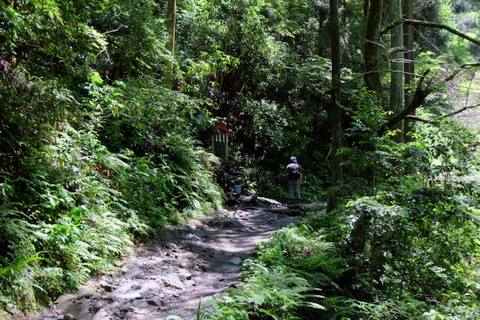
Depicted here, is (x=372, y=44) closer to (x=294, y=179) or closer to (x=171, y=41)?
(x=171, y=41)

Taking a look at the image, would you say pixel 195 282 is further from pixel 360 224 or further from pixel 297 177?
pixel 297 177

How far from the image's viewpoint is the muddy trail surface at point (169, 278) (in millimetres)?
4590

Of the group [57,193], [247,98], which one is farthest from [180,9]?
[57,193]

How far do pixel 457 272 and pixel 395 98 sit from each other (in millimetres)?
5701

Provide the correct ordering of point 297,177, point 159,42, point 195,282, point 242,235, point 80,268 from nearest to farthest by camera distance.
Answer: point 80,268 → point 195,282 → point 242,235 → point 159,42 → point 297,177

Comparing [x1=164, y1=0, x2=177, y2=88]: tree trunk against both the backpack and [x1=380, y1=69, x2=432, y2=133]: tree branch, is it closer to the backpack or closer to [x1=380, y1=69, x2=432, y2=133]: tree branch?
the backpack

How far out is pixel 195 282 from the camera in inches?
247

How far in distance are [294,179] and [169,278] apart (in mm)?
10039

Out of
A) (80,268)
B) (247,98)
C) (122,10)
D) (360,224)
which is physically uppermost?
(122,10)

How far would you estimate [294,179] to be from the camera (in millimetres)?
15422

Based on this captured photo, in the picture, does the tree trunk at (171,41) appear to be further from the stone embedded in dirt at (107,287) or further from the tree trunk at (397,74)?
the stone embedded in dirt at (107,287)

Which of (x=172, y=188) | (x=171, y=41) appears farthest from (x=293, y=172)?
(x=171, y=41)

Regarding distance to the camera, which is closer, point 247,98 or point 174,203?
point 174,203

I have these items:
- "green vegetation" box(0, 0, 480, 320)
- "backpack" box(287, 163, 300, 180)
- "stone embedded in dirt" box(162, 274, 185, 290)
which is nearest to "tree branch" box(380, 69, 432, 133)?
"green vegetation" box(0, 0, 480, 320)
